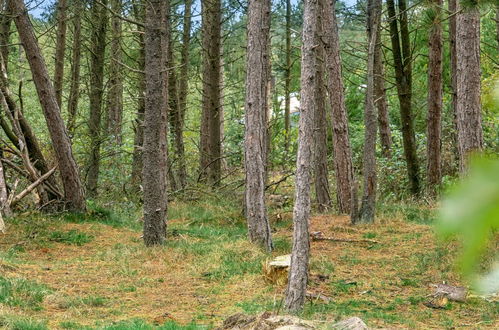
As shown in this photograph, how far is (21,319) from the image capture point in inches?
242

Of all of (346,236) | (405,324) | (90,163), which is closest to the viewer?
(405,324)

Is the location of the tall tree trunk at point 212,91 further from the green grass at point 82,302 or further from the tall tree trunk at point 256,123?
the green grass at point 82,302

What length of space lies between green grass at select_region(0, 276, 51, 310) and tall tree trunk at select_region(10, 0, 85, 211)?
5675 millimetres

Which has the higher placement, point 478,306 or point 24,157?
point 24,157

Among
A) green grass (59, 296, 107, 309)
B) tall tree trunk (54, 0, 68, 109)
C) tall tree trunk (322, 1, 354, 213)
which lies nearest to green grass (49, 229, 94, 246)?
green grass (59, 296, 107, 309)

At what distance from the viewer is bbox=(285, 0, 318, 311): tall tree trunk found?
6965mm

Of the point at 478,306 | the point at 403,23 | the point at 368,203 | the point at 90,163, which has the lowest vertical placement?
the point at 478,306

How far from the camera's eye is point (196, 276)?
8922 mm

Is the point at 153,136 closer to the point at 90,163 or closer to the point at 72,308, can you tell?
the point at 72,308

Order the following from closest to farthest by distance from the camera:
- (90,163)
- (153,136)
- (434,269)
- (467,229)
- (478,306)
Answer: (467,229) → (478,306) → (434,269) → (153,136) → (90,163)

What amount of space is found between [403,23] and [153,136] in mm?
8978

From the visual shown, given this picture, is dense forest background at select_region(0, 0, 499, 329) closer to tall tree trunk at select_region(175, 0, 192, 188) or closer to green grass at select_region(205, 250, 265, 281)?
green grass at select_region(205, 250, 265, 281)

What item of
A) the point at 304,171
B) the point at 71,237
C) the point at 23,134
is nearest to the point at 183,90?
the point at 23,134

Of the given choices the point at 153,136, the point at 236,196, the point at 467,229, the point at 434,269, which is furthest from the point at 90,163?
the point at 467,229
